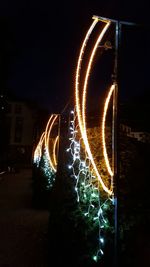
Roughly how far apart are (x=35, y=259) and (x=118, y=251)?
2861 mm

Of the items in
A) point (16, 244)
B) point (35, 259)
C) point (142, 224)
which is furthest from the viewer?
point (16, 244)

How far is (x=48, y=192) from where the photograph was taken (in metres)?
12.0

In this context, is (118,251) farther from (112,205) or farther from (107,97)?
(107,97)

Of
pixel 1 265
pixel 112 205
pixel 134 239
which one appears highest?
pixel 112 205

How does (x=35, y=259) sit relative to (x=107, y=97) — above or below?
below

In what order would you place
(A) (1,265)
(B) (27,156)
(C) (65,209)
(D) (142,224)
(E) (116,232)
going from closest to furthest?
(E) (116,232), (D) (142,224), (C) (65,209), (A) (1,265), (B) (27,156)

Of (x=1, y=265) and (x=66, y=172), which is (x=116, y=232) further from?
(x=1, y=265)

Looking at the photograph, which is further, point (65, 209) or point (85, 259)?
point (65, 209)

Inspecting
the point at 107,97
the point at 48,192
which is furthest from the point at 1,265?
the point at 48,192

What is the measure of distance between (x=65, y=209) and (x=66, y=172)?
2.22 feet

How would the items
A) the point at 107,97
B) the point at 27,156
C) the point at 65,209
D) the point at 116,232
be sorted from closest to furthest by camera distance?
the point at 116,232 < the point at 107,97 < the point at 65,209 < the point at 27,156

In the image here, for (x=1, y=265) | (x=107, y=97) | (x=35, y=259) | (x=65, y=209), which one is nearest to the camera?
(x=107, y=97)

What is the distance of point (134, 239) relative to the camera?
4531 millimetres

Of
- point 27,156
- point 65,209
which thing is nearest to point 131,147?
point 65,209
